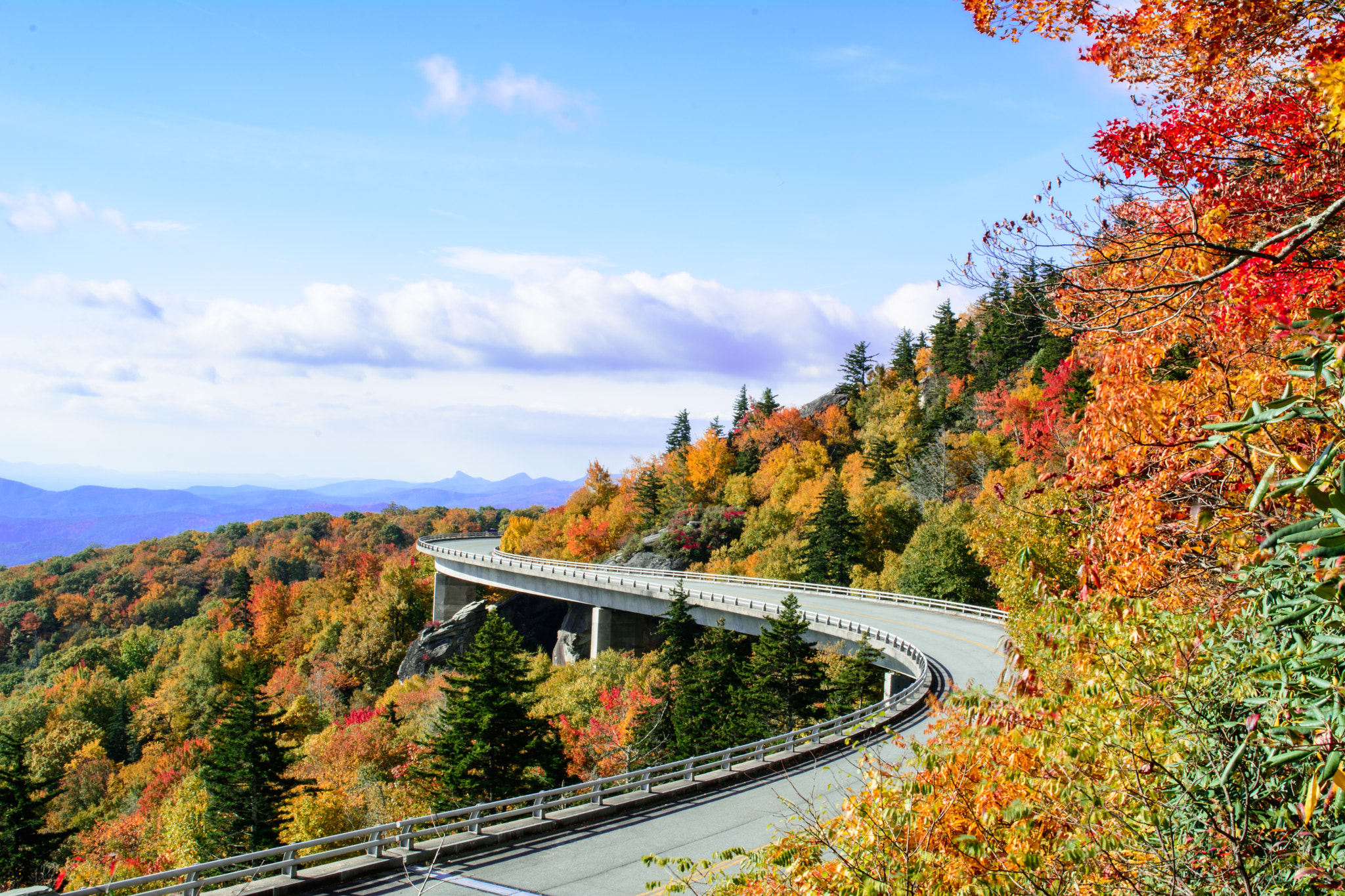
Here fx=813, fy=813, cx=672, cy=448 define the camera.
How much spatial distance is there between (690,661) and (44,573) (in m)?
111

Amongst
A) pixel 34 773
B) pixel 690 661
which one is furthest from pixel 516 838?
pixel 34 773

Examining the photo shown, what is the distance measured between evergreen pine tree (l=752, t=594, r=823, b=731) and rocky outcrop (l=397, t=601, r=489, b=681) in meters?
38.5

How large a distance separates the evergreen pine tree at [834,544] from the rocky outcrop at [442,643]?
87.3ft

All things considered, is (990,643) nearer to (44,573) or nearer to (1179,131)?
(1179,131)

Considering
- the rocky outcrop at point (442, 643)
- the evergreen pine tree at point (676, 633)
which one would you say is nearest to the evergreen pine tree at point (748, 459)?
the rocky outcrop at point (442, 643)

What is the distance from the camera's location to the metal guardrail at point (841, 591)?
39656mm

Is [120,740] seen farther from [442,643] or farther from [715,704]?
[715,704]

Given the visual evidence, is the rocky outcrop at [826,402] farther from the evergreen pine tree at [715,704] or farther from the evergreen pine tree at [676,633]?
the evergreen pine tree at [715,704]

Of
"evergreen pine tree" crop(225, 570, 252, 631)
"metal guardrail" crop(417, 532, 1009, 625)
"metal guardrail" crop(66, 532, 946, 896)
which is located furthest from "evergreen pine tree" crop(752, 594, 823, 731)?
"evergreen pine tree" crop(225, 570, 252, 631)

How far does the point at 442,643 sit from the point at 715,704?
39.0 metres

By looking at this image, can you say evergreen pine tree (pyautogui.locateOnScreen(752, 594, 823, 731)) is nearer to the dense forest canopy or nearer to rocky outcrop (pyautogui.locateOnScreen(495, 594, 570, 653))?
the dense forest canopy

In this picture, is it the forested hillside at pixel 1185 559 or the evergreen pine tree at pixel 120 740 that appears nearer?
the forested hillside at pixel 1185 559

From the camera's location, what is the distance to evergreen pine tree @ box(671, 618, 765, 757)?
28781 mm

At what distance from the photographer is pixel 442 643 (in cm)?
6444
